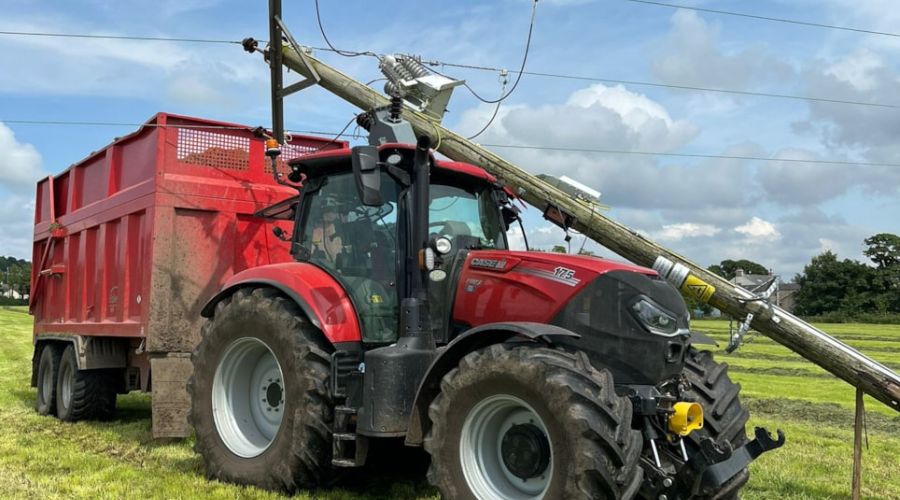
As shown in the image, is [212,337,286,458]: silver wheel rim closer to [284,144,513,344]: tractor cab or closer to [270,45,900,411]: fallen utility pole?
[284,144,513,344]: tractor cab

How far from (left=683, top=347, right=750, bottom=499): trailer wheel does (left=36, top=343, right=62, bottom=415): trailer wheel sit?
7.95 metres

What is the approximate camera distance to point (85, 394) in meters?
8.91

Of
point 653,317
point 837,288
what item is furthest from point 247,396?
point 837,288

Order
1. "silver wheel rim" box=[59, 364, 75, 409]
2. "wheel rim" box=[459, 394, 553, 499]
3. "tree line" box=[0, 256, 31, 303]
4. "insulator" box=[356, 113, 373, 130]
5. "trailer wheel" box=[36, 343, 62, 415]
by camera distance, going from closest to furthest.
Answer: "wheel rim" box=[459, 394, 553, 499] → "insulator" box=[356, 113, 373, 130] → "silver wheel rim" box=[59, 364, 75, 409] → "trailer wheel" box=[36, 343, 62, 415] → "tree line" box=[0, 256, 31, 303]

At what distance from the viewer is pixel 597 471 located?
3760mm

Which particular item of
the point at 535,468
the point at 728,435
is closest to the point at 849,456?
the point at 728,435

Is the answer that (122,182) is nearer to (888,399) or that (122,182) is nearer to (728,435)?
(728,435)

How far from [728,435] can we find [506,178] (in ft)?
12.9

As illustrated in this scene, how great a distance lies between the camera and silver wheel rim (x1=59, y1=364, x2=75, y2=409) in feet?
29.7

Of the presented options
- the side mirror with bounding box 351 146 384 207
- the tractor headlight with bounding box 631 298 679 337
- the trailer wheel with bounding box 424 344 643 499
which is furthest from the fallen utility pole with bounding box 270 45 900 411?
the trailer wheel with bounding box 424 344 643 499

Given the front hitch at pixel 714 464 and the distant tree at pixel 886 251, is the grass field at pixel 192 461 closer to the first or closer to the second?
the front hitch at pixel 714 464

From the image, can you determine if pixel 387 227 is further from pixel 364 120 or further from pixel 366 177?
pixel 364 120

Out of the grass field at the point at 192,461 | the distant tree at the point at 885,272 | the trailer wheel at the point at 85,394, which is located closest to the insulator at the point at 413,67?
the grass field at the point at 192,461

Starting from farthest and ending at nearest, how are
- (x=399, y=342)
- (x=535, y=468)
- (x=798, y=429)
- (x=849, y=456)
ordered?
(x=798, y=429)
(x=849, y=456)
(x=399, y=342)
(x=535, y=468)
